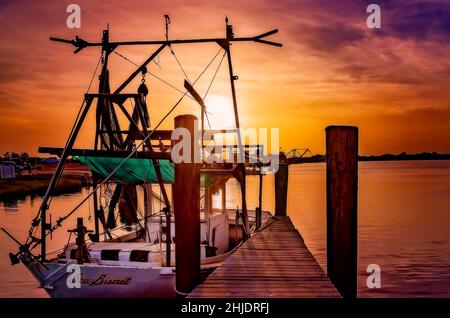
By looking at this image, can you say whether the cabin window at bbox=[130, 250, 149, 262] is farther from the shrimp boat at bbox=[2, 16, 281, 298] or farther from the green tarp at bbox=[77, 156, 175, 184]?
the green tarp at bbox=[77, 156, 175, 184]

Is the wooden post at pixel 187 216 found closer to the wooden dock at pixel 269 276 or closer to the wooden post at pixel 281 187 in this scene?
the wooden dock at pixel 269 276

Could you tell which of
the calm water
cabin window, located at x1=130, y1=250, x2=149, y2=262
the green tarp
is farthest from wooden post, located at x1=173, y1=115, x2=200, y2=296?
the calm water

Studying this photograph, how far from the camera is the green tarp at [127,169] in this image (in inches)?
539

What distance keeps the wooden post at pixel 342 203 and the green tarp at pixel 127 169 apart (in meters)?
7.07

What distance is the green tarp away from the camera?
44.9 feet

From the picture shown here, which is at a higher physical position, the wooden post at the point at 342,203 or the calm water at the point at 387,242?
the wooden post at the point at 342,203

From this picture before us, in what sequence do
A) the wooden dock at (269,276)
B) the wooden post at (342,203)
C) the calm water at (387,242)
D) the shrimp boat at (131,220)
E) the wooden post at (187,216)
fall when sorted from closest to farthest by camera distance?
the wooden dock at (269,276), the wooden post at (187,216), the wooden post at (342,203), the shrimp boat at (131,220), the calm water at (387,242)

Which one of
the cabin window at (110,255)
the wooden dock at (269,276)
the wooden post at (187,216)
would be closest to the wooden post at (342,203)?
the wooden dock at (269,276)

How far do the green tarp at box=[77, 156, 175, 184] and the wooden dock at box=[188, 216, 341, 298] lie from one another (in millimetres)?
4525

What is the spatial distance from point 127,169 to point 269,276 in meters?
7.47

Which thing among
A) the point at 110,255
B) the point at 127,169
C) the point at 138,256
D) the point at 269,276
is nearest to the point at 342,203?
the point at 269,276
